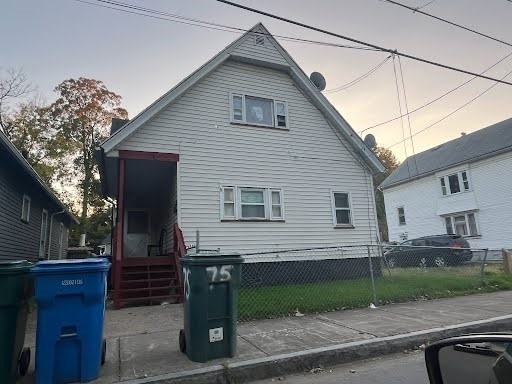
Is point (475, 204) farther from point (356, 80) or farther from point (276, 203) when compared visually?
point (276, 203)

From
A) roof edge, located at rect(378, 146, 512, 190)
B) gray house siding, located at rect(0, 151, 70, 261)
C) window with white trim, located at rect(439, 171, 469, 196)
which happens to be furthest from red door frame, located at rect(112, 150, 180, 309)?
window with white trim, located at rect(439, 171, 469, 196)

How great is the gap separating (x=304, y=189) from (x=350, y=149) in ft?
8.57

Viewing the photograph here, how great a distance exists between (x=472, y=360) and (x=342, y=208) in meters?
11.5

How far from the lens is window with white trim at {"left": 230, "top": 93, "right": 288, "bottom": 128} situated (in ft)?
40.0

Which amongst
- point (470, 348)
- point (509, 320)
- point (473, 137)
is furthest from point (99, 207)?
point (470, 348)

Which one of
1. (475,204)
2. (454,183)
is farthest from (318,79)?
(454,183)

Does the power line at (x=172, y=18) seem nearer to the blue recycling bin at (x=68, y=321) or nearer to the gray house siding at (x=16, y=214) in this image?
the gray house siding at (x=16, y=214)

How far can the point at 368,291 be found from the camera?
30.0 feet

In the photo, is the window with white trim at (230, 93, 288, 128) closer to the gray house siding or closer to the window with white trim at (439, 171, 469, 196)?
the gray house siding

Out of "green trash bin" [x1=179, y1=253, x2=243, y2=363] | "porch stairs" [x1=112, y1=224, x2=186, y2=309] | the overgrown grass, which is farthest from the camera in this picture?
"porch stairs" [x1=112, y1=224, x2=186, y2=309]

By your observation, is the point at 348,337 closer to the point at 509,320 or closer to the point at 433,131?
the point at 509,320

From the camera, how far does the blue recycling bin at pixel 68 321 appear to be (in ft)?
12.7

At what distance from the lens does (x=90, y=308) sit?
4.06m

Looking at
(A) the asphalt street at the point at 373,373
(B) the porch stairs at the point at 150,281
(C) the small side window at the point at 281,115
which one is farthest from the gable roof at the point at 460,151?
(A) the asphalt street at the point at 373,373
